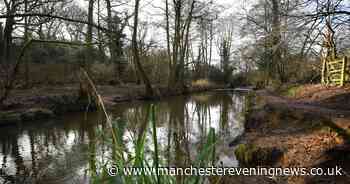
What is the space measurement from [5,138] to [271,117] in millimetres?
7351

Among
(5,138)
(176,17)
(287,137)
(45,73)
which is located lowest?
(5,138)

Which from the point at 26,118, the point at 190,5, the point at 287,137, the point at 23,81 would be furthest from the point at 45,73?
the point at 287,137

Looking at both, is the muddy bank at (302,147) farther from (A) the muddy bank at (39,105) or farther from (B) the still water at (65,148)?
(A) the muddy bank at (39,105)

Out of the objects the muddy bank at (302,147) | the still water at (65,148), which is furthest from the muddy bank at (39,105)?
the muddy bank at (302,147)

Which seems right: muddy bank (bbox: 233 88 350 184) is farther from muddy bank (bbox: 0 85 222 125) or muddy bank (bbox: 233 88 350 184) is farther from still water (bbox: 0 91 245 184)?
muddy bank (bbox: 0 85 222 125)

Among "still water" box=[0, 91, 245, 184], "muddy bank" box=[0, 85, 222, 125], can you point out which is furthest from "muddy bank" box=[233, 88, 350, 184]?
"muddy bank" box=[0, 85, 222, 125]

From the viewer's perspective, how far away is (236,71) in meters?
41.7

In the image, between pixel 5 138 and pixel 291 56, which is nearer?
pixel 5 138

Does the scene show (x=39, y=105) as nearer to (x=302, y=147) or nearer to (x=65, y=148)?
(x=65, y=148)

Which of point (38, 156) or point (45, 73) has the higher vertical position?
point (45, 73)

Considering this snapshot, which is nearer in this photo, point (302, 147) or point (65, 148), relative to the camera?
point (302, 147)

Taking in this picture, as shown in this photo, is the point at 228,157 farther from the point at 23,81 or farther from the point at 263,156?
the point at 23,81

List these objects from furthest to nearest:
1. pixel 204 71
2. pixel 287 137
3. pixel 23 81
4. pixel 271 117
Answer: pixel 204 71
pixel 23 81
pixel 271 117
pixel 287 137

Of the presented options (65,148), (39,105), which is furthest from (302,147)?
(39,105)
